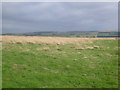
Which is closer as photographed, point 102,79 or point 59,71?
point 102,79

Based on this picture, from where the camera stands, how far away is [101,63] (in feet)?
67.2

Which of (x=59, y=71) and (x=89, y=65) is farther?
(x=89, y=65)

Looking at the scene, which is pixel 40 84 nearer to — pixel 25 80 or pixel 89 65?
pixel 25 80

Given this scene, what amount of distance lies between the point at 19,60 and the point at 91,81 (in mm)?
9675

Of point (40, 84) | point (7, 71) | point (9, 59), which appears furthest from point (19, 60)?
point (40, 84)

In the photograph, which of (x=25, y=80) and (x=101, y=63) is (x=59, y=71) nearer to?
(x=25, y=80)

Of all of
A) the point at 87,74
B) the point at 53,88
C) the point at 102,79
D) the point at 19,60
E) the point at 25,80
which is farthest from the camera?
the point at 19,60

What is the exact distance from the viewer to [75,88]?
12750 mm

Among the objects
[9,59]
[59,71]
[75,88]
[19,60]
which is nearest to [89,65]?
[59,71]

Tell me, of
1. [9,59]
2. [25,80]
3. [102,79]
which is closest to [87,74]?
[102,79]

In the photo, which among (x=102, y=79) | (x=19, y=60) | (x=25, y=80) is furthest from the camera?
(x=19, y=60)

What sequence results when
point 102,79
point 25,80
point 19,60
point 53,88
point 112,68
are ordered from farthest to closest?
point 19,60 < point 112,68 < point 102,79 < point 25,80 < point 53,88

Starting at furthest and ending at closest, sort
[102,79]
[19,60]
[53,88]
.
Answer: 1. [19,60]
2. [102,79]
3. [53,88]

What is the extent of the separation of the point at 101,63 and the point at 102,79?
568cm
